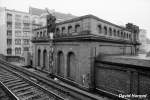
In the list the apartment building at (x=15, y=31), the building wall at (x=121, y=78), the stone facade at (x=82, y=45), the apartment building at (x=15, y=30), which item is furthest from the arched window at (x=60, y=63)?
the apartment building at (x=15, y=31)

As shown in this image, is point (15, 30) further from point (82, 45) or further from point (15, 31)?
point (82, 45)

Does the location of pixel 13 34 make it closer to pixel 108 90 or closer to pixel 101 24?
pixel 101 24

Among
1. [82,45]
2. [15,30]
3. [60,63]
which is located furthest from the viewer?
[15,30]

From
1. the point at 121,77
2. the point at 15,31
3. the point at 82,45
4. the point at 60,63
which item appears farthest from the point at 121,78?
the point at 15,31

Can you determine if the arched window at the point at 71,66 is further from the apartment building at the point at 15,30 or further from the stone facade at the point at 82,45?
the apartment building at the point at 15,30

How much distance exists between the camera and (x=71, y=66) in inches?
628

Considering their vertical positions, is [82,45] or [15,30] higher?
[15,30]

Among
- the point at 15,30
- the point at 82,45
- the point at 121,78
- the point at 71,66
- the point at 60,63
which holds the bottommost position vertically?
the point at 121,78

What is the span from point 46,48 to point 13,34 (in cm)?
Answer: 2429

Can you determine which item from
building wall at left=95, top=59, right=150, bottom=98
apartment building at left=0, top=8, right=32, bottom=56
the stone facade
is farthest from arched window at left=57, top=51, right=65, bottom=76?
apartment building at left=0, top=8, right=32, bottom=56

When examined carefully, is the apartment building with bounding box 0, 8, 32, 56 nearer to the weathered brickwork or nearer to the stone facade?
the stone facade

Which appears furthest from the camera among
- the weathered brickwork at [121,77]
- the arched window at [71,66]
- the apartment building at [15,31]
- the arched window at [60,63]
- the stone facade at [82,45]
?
the apartment building at [15,31]

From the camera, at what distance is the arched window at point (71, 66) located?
15.4m

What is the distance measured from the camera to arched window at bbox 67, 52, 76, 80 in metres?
15.4
